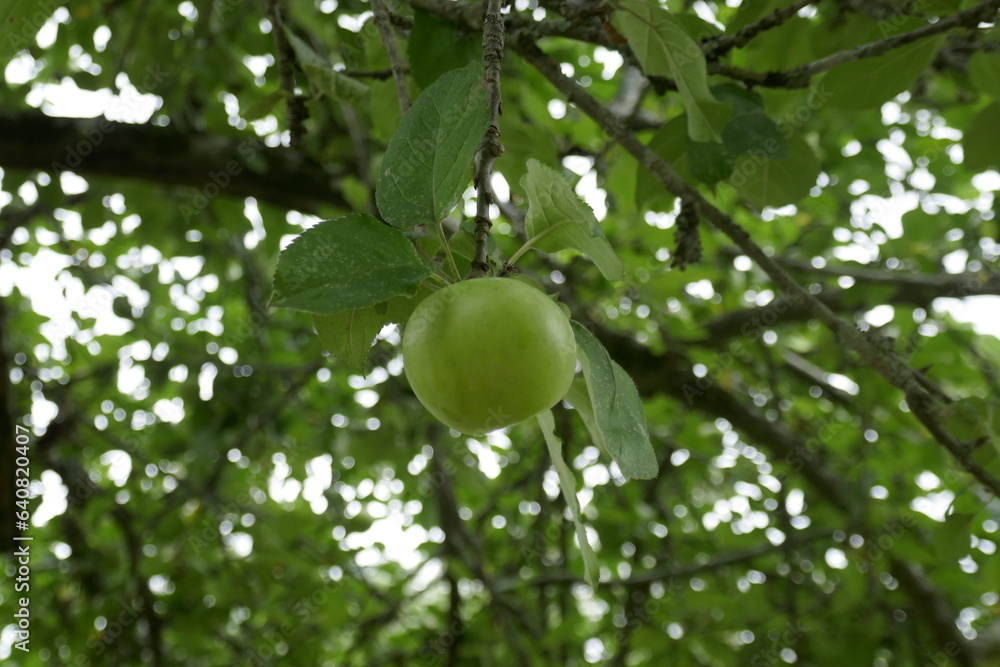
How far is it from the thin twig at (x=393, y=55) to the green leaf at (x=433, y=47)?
0.17 m

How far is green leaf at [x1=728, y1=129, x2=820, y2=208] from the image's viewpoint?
139 cm

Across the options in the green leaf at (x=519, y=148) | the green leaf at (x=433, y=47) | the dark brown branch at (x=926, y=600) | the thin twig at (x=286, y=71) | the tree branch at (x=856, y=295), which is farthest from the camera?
the dark brown branch at (x=926, y=600)

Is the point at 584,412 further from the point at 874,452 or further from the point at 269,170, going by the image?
the point at 874,452

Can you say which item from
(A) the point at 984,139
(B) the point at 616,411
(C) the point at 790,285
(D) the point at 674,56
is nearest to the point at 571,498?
(B) the point at 616,411

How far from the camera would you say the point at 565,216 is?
77 cm

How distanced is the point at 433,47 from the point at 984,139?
47.3 inches

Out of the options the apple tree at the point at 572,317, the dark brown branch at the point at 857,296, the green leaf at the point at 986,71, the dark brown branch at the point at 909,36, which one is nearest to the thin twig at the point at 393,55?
the apple tree at the point at 572,317

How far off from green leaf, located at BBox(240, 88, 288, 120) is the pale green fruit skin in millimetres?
807

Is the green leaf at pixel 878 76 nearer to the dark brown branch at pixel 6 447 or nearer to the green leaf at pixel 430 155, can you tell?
the green leaf at pixel 430 155

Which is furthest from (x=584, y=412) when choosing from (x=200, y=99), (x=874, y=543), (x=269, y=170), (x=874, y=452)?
(x=200, y=99)

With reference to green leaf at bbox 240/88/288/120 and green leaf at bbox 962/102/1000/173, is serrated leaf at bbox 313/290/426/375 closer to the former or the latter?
green leaf at bbox 240/88/288/120

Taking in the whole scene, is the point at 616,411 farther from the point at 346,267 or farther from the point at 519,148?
the point at 519,148

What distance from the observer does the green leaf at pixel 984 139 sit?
60.9 inches

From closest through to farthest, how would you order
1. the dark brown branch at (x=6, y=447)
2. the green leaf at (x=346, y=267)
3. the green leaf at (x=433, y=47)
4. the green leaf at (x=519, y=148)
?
the green leaf at (x=346, y=267), the green leaf at (x=433, y=47), the green leaf at (x=519, y=148), the dark brown branch at (x=6, y=447)
